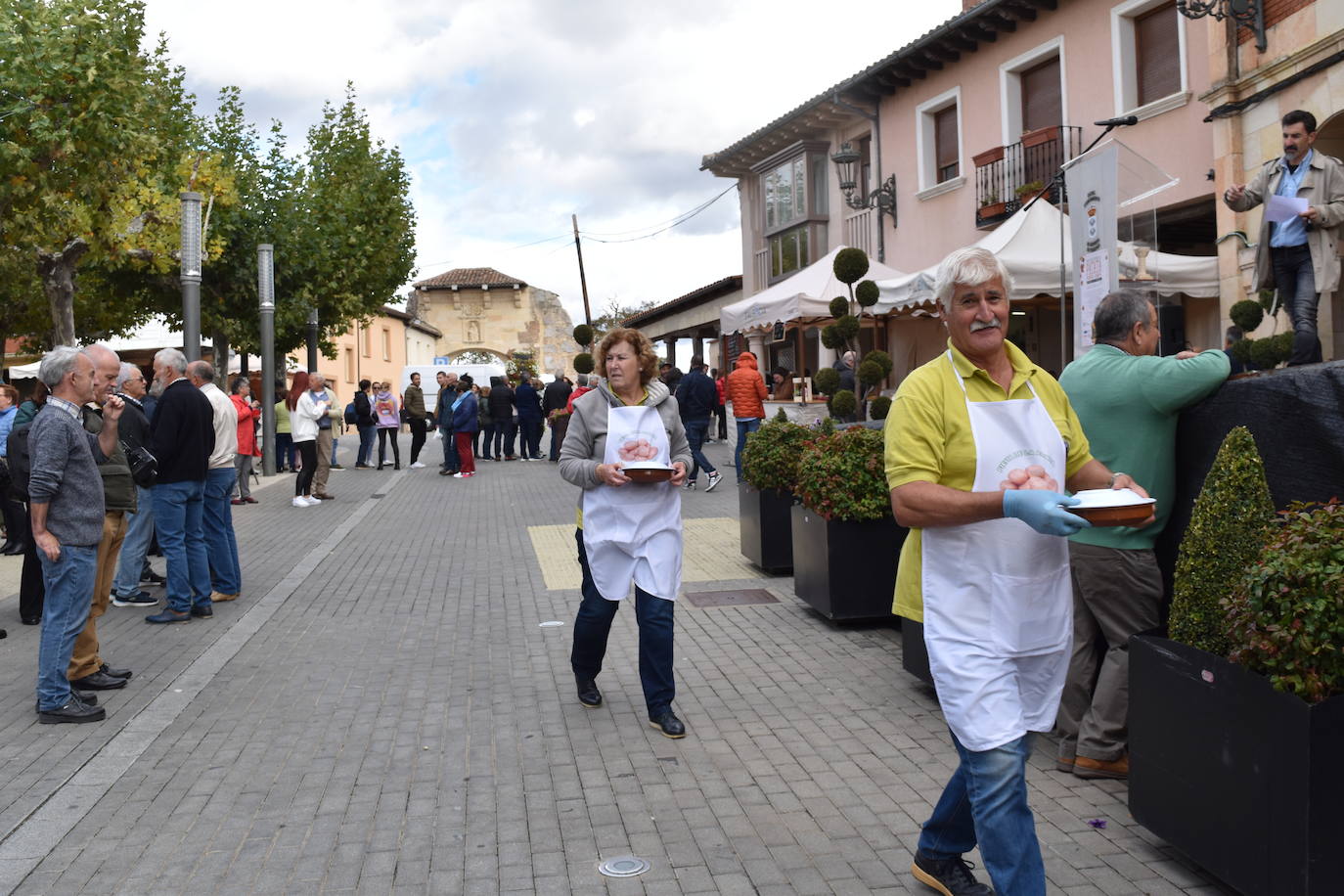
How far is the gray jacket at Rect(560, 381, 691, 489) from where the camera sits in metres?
5.39

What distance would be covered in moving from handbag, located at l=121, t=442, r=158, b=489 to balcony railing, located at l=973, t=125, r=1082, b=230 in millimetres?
12762

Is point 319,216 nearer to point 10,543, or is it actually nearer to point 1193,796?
point 10,543

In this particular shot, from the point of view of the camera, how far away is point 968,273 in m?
3.08

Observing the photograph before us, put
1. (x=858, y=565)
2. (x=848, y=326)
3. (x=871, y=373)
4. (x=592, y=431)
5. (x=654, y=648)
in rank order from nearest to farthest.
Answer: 1. (x=654, y=648)
2. (x=592, y=431)
3. (x=858, y=565)
4. (x=871, y=373)
5. (x=848, y=326)

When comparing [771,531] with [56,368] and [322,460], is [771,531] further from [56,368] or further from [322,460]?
[322,460]

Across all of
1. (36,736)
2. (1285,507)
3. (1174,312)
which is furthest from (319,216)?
(1285,507)

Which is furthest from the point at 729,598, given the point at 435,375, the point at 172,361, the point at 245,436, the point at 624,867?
the point at 435,375

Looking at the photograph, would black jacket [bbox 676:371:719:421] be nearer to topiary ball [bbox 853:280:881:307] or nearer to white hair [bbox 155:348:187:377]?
topiary ball [bbox 853:280:881:307]

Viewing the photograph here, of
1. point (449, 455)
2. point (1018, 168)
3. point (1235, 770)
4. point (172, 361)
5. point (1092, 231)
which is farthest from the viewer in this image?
point (449, 455)

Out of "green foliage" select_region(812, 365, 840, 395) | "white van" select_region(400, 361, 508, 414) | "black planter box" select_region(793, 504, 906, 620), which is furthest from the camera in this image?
"white van" select_region(400, 361, 508, 414)

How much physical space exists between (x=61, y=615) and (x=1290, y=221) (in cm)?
685

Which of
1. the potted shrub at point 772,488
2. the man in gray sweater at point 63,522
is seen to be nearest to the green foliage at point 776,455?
the potted shrub at point 772,488

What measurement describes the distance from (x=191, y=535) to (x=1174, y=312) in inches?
452

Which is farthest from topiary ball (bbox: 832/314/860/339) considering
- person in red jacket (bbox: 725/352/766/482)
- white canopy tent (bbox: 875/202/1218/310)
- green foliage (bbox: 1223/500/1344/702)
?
green foliage (bbox: 1223/500/1344/702)
